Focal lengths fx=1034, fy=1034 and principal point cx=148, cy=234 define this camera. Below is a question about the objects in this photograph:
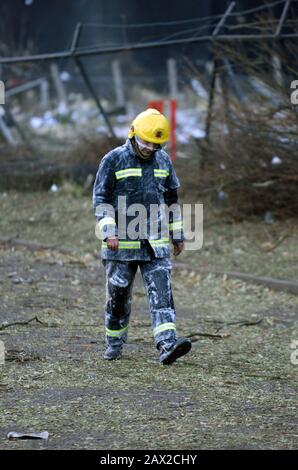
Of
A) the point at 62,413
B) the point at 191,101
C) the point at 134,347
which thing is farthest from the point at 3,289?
the point at 191,101

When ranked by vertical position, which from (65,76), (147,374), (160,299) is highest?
(65,76)

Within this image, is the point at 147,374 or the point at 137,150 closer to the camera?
the point at 147,374

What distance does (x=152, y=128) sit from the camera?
6973 mm

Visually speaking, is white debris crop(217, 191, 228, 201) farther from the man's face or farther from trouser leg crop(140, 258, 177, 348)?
the man's face

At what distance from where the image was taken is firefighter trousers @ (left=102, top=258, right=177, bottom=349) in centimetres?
713

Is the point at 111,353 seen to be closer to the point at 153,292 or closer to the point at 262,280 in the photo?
the point at 153,292

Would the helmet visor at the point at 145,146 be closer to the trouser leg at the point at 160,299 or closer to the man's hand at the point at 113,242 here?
the man's hand at the point at 113,242

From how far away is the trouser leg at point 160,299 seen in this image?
711 centimetres

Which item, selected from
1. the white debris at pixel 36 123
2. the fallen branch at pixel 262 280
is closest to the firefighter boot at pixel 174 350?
the fallen branch at pixel 262 280

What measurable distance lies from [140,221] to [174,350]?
0.92 m

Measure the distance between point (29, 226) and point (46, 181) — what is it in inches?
79.8

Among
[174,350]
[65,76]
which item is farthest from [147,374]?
[65,76]
